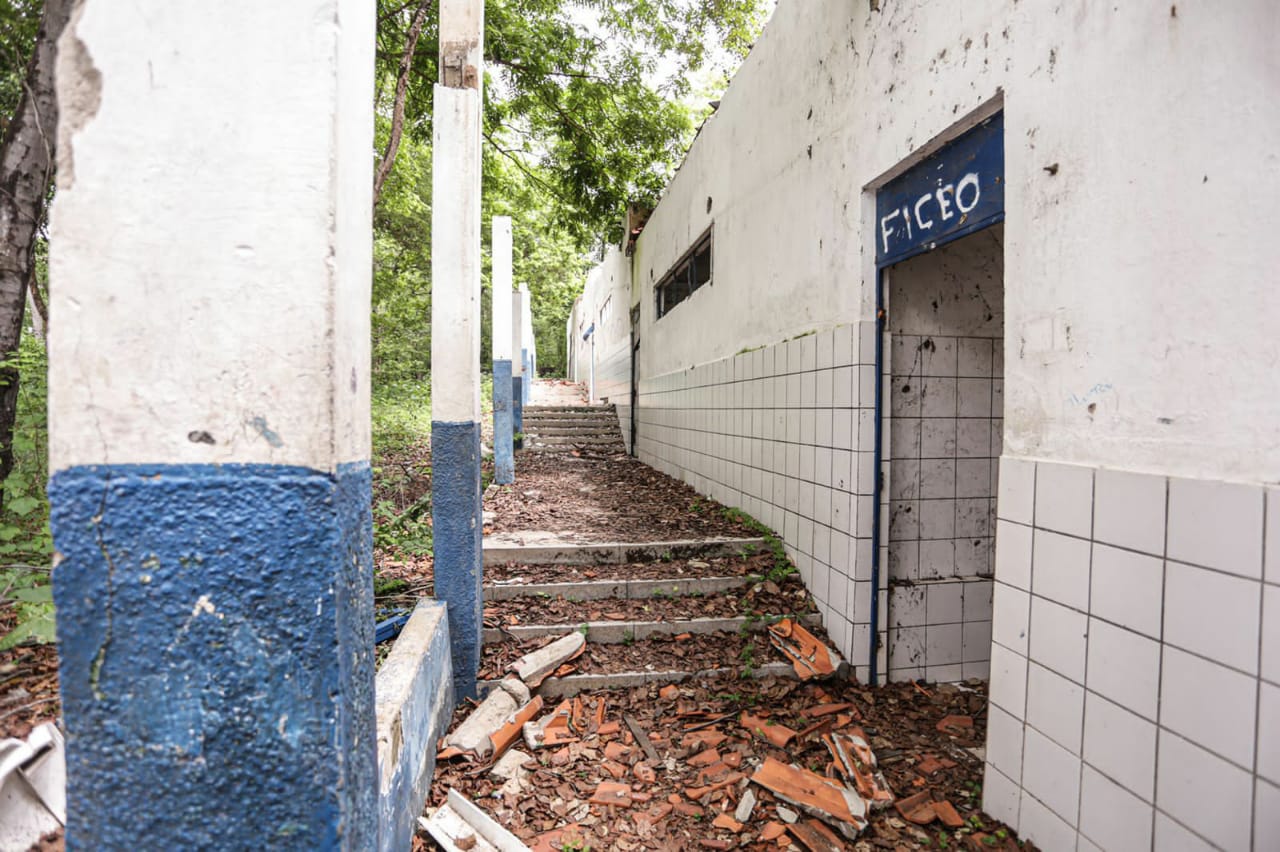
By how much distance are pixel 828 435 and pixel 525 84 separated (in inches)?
241

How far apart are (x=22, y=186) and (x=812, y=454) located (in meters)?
5.36

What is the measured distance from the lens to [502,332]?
7996mm

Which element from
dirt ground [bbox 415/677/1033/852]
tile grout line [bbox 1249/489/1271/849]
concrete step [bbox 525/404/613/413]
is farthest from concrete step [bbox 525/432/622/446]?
tile grout line [bbox 1249/489/1271/849]

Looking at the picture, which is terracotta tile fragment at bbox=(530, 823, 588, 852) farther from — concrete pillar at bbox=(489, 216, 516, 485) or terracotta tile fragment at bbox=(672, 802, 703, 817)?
concrete pillar at bbox=(489, 216, 516, 485)

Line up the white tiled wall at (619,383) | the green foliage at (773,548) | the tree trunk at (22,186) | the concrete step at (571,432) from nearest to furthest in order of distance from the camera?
the tree trunk at (22,186), the green foliage at (773,548), the concrete step at (571,432), the white tiled wall at (619,383)

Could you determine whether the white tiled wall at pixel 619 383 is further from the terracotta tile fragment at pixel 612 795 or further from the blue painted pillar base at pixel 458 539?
the terracotta tile fragment at pixel 612 795

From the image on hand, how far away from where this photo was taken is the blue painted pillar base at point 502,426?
7.40 m

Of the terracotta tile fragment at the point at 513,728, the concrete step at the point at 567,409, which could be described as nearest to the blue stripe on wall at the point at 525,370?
the concrete step at the point at 567,409

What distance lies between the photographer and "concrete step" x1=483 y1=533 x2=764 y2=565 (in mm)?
4406

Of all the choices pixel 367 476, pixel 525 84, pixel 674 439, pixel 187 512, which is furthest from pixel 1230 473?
pixel 525 84

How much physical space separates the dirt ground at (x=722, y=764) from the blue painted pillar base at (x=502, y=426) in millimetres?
4347

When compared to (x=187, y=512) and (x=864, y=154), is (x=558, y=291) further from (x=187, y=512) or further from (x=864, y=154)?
(x=187, y=512)

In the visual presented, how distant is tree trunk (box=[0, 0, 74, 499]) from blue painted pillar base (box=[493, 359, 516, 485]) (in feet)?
13.6

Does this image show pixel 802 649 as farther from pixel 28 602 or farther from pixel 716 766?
pixel 28 602
